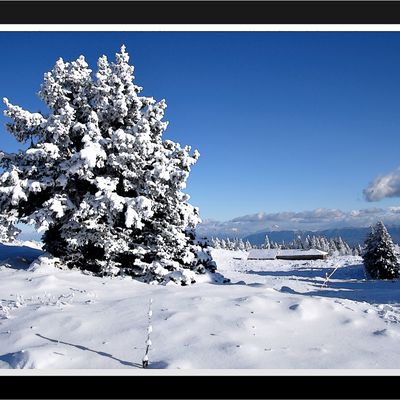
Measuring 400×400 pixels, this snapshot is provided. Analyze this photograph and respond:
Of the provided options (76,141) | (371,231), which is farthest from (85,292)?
(371,231)

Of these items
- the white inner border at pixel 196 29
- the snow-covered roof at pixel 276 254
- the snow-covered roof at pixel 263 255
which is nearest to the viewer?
the white inner border at pixel 196 29

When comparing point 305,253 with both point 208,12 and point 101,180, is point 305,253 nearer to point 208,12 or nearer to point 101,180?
point 101,180

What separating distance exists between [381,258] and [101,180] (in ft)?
164

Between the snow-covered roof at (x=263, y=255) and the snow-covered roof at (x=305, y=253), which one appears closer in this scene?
the snow-covered roof at (x=305, y=253)

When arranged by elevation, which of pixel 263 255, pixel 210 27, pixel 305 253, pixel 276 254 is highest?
pixel 210 27

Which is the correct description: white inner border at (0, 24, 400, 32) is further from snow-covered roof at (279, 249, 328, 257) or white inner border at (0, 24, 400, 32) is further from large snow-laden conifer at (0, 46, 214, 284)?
snow-covered roof at (279, 249, 328, 257)

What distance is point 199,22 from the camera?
4820 millimetres

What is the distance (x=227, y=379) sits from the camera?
432 cm


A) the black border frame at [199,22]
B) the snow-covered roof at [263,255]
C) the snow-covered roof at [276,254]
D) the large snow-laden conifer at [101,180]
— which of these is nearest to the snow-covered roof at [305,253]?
the snow-covered roof at [276,254]

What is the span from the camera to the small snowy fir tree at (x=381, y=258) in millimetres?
52719

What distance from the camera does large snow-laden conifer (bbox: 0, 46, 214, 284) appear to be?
43.8 feet

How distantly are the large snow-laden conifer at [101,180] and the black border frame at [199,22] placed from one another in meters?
8.31

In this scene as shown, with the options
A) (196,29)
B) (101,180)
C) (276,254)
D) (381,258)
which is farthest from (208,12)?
(276,254)

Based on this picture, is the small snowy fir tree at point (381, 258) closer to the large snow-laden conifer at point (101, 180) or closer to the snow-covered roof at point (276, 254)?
the large snow-laden conifer at point (101, 180)
